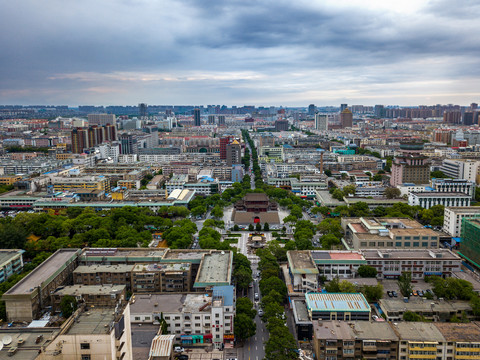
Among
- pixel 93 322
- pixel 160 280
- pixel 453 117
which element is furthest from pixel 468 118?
pixel 93 322

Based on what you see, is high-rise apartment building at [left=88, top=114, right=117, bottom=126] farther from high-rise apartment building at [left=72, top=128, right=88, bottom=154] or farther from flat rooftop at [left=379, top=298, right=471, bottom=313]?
flat rooftop at [left=379, top=298, right=471, bottom=313]

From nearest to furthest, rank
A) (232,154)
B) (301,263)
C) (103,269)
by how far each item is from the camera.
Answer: (103,269), (301,263), (232,154)

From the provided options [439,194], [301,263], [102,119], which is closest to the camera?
[301,263]

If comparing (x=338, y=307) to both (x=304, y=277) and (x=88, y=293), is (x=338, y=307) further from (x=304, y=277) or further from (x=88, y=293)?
(x=88, y=293)

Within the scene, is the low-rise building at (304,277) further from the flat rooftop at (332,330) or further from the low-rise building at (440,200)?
the low-rise building at (440,200)

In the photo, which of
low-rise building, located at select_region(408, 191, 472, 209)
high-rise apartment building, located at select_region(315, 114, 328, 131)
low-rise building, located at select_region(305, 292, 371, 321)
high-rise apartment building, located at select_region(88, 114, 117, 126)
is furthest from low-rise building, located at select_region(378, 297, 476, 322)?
high-rise apartment building, located at select_region(88, 114, 117, 126)

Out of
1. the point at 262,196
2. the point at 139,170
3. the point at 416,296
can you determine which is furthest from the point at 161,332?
the point at 139,170

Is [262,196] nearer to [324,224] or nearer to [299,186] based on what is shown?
[299,186]

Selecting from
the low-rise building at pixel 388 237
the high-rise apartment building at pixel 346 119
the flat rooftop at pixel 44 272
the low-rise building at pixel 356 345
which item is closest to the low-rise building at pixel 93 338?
the low-rise building at pixel 356 345

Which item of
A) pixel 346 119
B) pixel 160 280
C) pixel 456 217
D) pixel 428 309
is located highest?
pixel 346 119
